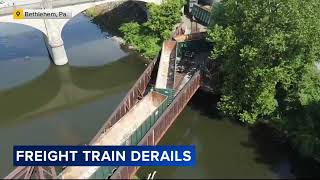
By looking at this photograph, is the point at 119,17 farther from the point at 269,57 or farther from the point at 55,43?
the point at 269,57

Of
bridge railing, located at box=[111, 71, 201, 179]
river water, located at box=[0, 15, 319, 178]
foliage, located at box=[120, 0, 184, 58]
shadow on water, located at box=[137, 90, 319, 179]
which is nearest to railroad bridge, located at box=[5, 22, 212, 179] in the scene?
bridge railing, located at box=[111, 71, 201, 179]

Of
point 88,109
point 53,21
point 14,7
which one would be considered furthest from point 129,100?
point 14,7

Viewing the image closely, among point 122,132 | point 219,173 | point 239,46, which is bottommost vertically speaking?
point 219,173

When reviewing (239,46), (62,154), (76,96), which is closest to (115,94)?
(76,96)

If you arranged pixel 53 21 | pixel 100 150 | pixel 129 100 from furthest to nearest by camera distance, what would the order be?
pixel 53 21 → pixel 129 100 → pixel 100 150

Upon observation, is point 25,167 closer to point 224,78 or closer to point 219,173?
point 219,173

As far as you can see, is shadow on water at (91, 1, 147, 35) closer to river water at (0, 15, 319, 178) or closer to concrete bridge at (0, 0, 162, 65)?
river water at (0, 15, 319, 178)
